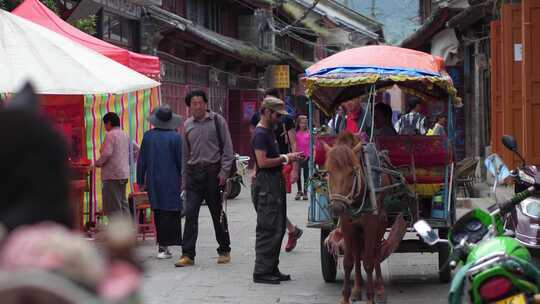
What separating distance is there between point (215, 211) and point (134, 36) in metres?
12.4

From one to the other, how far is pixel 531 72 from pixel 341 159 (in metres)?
7.18

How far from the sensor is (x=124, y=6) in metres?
21.5

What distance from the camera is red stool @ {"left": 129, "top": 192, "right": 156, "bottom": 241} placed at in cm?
1321

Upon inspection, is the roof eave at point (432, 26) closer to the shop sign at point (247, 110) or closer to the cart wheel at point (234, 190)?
the cart wheel at point (234, 190)

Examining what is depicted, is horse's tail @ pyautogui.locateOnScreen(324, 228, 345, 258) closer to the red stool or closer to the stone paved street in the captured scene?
the stone paved street

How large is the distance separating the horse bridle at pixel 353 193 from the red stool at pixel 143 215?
545 cm

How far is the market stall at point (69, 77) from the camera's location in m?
9.82

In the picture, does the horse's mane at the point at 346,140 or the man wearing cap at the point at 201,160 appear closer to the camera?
the horse's mane at the point at 346,140

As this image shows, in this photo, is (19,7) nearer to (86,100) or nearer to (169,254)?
(86,100)

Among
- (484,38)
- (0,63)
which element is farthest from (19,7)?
(484,38)

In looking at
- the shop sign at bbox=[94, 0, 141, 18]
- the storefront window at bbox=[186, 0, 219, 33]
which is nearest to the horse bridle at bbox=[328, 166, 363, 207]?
the shop sign at bbox=[94, 0, 141, 18]

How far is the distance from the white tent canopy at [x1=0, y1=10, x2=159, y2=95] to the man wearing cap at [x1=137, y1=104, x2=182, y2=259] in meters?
1.03

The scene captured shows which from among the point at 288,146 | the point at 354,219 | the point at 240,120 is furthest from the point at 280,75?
the point at 354,219

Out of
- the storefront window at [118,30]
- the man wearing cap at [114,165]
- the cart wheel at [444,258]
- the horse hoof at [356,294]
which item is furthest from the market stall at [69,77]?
A: the storefront window at [118,30]
